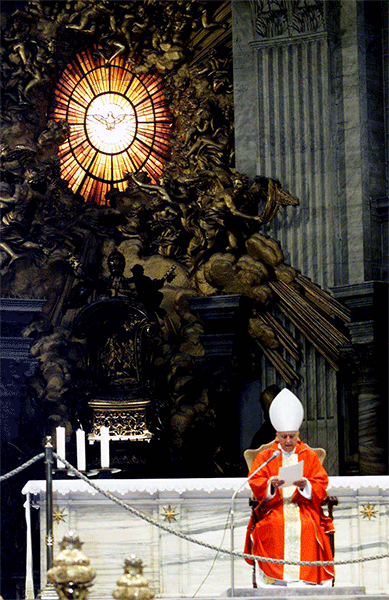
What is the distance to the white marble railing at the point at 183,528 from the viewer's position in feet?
32.2

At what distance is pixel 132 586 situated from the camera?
18.4 feet

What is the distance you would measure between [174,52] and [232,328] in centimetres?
324

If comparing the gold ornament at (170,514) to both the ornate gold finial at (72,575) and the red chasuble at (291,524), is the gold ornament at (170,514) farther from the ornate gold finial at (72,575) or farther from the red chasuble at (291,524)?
the ornate gold finial at (72,575)

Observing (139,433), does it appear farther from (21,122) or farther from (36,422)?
(21,122)

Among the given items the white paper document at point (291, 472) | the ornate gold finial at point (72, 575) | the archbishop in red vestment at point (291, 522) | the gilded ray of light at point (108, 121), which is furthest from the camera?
the gilded ray of light at point (108, 121)

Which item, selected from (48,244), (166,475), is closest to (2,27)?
(48,244)

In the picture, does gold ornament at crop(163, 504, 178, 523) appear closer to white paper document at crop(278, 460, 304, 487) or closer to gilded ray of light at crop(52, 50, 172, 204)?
white paper document at crop(278, 460, 304, 487)

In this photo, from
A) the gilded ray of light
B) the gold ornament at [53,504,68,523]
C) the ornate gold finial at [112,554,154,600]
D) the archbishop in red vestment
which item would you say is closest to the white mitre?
the archbishop in red vestment

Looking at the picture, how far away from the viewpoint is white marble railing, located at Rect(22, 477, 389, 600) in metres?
9.81

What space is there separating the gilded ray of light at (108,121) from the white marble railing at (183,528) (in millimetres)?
6173

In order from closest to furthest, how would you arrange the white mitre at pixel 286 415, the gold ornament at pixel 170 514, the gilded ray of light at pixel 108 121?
1. the white mitre at pixel 286 415
2. the gold ornament at pixel 170 514
3. the gilded ray of light at pixel 108 121

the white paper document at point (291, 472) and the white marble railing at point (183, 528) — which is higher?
the white paper document at point (291, 472)

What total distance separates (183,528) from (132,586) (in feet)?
14.4

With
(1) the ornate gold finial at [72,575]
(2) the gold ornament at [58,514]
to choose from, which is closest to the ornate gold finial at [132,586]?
(1) the ornate gold finial at [72,575]
